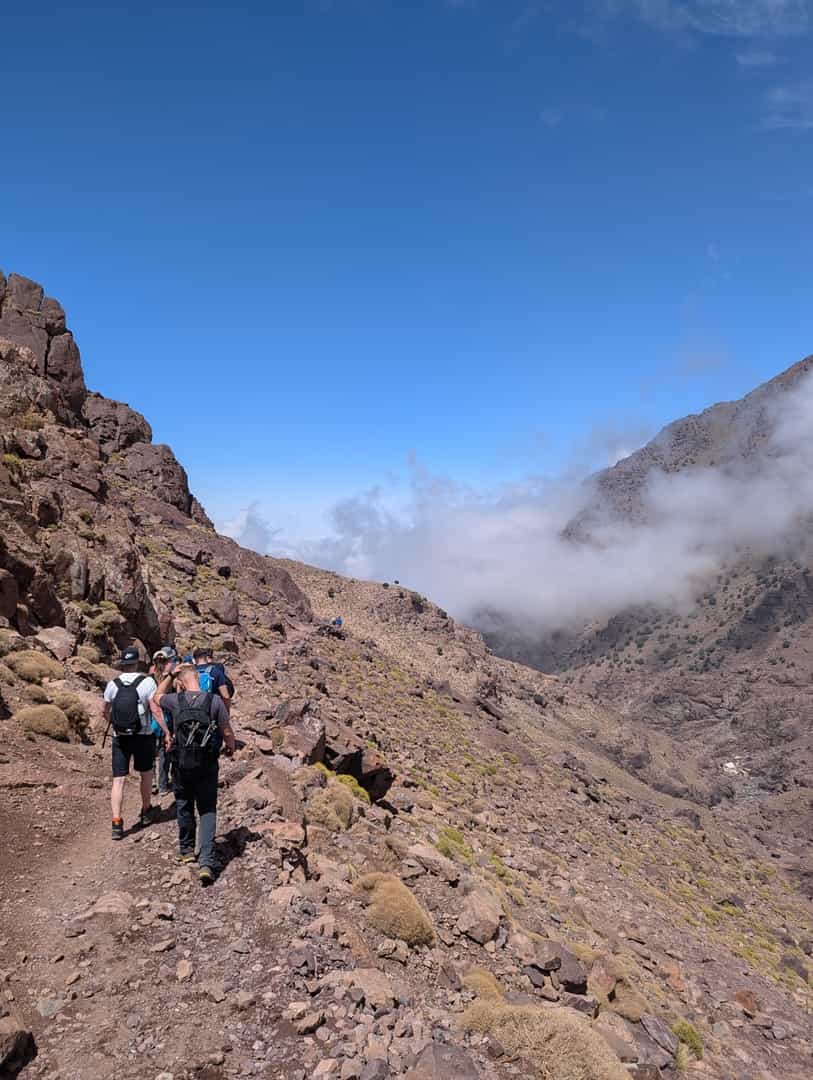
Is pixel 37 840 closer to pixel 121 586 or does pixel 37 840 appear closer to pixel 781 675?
pixel 121 586

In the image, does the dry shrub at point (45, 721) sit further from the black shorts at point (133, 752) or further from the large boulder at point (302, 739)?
the large boulder at point (302, 739)

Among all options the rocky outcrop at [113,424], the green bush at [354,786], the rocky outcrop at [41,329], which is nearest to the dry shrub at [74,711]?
the green bush at [354,786]

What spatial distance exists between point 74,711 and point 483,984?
333 inches

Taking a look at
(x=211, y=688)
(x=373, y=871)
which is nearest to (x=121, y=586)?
(x=211, y=688)

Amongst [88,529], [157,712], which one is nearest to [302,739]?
[157,712]

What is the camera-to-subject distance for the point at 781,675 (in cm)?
15112

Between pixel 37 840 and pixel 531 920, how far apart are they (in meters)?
9.73

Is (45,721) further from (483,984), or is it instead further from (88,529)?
(88,529)

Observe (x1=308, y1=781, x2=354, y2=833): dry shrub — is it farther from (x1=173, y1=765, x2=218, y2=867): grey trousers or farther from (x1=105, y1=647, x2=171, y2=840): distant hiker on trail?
(x1=173, y1=765, x2=218, y2=867): grey trousers

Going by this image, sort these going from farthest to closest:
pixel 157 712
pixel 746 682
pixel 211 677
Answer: pixel 746 682
pixel 211 677
pixel 157 712

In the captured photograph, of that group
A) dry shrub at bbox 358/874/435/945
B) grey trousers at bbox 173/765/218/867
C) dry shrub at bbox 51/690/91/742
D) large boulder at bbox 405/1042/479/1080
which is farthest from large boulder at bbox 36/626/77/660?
large boulder at bbox 405/1042/479/1080

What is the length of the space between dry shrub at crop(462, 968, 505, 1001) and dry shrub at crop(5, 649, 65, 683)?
9505 millimetres

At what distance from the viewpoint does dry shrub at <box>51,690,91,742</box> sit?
39.6ft

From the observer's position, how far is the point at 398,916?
8.59 metres
